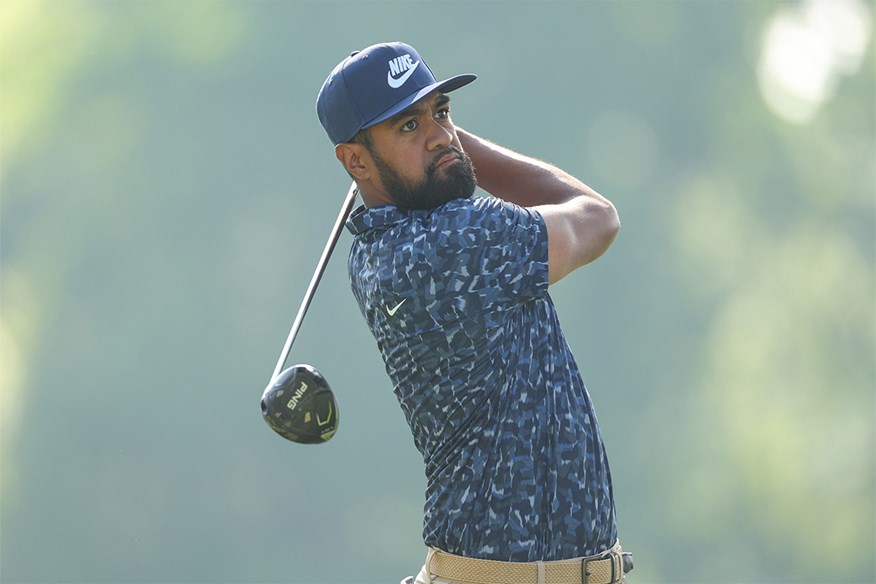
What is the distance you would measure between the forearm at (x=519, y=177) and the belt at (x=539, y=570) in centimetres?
76

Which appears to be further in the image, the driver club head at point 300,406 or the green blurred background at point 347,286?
the green blurred background at point 347,286

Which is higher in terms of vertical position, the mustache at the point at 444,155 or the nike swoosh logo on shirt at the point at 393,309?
the mustache at the point at 444,155

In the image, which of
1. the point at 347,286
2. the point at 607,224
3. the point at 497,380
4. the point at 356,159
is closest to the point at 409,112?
the point at 356,159

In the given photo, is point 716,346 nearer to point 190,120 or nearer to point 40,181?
point 190,120

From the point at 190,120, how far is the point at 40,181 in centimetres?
160

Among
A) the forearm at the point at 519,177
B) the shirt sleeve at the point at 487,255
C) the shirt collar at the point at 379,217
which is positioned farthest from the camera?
the forearm at the point at 519,177

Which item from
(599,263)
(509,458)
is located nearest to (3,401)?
(599,263)

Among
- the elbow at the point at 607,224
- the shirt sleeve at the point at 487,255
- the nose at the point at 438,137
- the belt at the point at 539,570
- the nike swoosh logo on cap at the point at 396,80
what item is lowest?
the belt at the point at 539,570

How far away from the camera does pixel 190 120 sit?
1353cm

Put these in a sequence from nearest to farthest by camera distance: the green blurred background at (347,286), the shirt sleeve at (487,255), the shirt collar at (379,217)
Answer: the shirt sleeve at (487,255) < the shirt collar at (379,217) < the green blurred background at (347,286)

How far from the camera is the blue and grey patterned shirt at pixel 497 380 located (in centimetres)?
267

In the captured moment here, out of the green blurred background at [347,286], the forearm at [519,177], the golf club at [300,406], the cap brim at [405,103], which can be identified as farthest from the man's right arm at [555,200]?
the green blurred background at [347,286]

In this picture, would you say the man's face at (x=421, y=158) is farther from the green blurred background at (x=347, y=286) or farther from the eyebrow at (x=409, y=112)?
the green blurred background at (x=347, y=286)

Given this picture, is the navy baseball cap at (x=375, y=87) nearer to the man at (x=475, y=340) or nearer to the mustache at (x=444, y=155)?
the man at (x=475, y=340)
